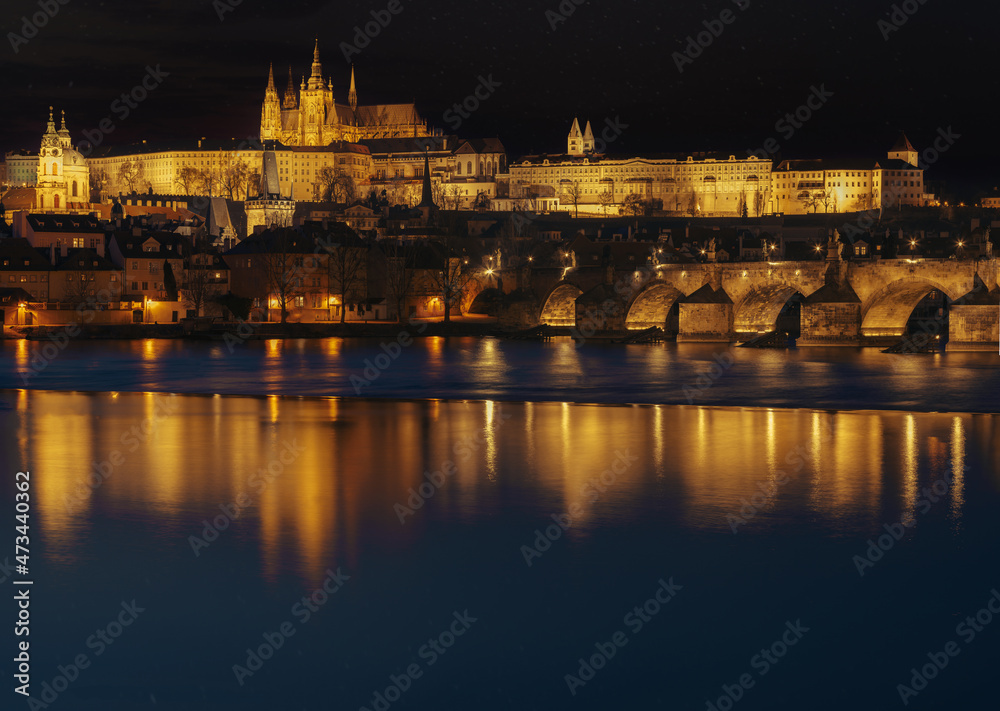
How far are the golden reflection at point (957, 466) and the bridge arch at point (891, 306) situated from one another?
79.2 ft

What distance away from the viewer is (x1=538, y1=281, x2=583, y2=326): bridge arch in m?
58.3

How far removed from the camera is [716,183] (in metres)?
137

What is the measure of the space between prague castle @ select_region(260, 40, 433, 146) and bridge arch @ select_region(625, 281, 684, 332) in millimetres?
104105

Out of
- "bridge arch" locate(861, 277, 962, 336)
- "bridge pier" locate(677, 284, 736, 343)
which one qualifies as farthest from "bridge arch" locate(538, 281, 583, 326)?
"bridge arch" locate(861, 277, 962, 336)

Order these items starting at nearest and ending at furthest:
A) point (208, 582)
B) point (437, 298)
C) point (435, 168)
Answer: point (208, 582) < point (437, 298) < point (435, 168)

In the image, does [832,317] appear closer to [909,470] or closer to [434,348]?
[434,348]

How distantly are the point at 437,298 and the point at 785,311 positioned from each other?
18319mm

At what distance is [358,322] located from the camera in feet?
178

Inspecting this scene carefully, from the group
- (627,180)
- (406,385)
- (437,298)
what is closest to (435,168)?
(627,180)

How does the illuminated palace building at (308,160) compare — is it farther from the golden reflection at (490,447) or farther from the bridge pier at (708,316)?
the golden reflection at (490,447)

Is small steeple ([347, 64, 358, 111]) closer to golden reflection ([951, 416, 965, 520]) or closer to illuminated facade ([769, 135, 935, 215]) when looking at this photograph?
illuminated facade ([769, 135, 935, 215])

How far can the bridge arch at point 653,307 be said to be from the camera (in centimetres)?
5516

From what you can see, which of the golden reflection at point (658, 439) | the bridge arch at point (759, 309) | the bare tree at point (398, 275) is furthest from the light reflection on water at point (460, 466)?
the bare tree at point (398, 275)

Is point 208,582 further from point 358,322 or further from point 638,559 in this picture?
point 358,322
